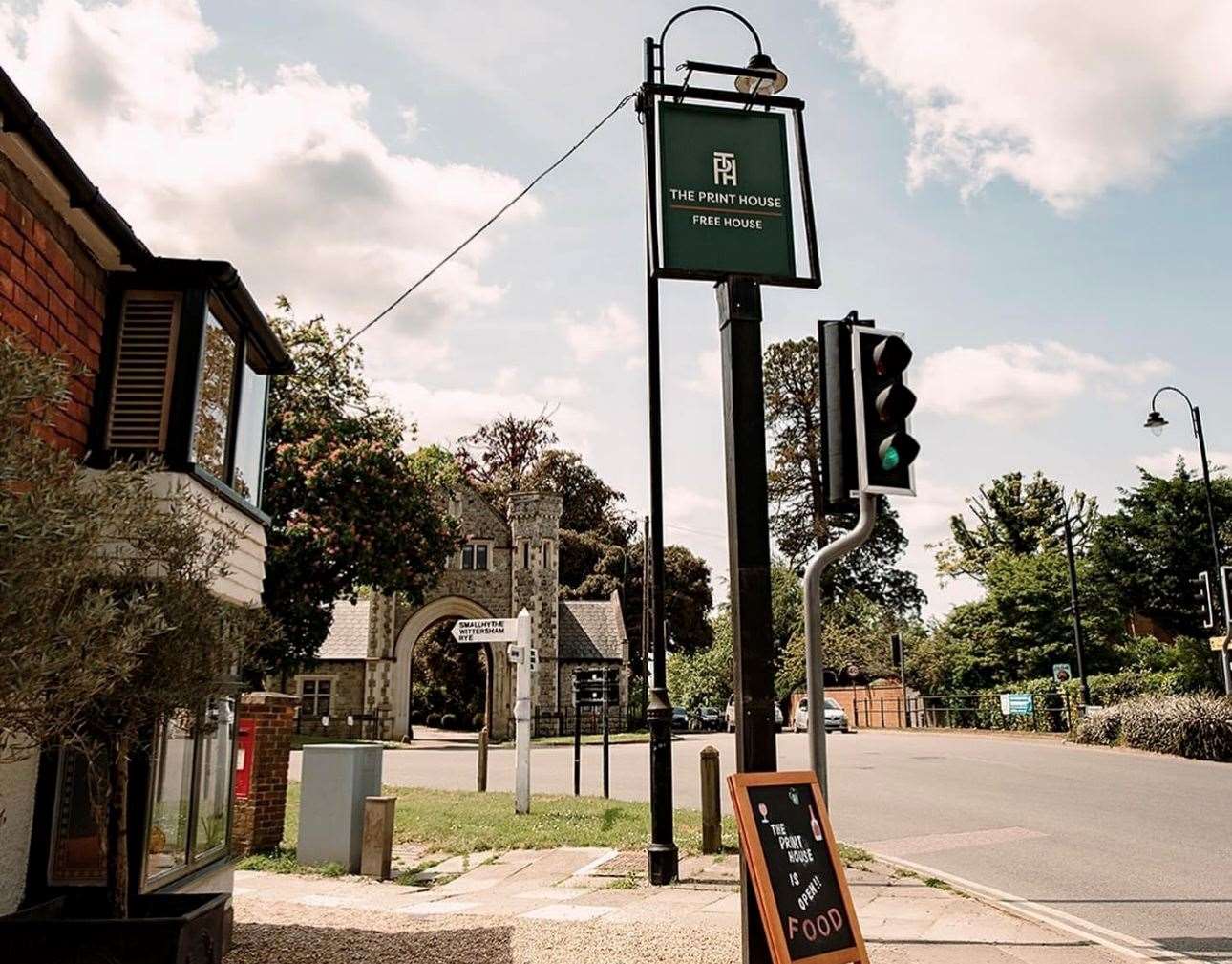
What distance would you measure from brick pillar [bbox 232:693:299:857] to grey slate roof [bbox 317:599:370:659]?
29.9 meters

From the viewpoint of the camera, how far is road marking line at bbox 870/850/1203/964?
624 cm

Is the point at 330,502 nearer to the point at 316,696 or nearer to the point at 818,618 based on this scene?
the point at 316,696

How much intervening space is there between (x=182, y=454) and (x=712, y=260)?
3398 millimetres

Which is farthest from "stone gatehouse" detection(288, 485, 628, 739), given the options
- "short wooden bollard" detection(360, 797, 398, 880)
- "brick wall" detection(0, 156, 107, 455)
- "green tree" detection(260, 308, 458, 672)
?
"brick wall" detection(0, 156, 107, 455)

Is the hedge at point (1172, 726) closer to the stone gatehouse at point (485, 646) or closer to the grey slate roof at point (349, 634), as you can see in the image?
the stone gatehouse at point (485, 646)

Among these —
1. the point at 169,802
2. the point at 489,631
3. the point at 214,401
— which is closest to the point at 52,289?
the point at 214,401

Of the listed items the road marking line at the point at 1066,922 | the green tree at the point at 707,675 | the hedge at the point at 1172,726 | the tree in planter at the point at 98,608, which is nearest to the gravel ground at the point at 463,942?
the tree in planter at the point at 98,608

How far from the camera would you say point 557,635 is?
42.2m

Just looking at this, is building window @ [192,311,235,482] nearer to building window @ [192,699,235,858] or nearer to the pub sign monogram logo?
building window @ [192,699,235,858]

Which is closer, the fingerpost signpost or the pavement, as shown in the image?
the fingerpost signpost

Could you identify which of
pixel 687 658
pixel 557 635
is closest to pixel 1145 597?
pixel 557 635

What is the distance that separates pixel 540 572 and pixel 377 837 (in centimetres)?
3238

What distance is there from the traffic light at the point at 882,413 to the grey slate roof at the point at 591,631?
3786cm

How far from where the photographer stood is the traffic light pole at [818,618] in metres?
4.93
